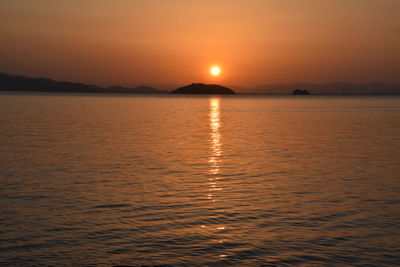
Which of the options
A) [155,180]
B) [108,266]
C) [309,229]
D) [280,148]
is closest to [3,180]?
[155,180]

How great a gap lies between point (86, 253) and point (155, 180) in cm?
1118

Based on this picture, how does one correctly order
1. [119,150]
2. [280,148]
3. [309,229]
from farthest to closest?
[280,148]
[119,150]
[309,229]

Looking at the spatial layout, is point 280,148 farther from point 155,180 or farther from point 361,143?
point 155,180

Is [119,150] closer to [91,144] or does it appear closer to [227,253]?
[91,144]

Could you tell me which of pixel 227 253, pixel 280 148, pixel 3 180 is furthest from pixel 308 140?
pixel 227 253

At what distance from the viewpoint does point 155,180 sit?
2408 centimetres

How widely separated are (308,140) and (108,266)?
37.5 m

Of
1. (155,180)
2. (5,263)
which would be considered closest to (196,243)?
(5,263)

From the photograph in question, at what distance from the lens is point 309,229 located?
611 inches

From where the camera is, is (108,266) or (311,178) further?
(311,178)

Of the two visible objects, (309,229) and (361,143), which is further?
(361,143)

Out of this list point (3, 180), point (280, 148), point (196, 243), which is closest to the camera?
point (196, 243)

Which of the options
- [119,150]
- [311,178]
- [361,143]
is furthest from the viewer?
[361,143]

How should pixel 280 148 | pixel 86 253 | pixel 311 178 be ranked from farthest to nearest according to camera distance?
pixel 280 148
pixel 311 178
pixel 86 253
